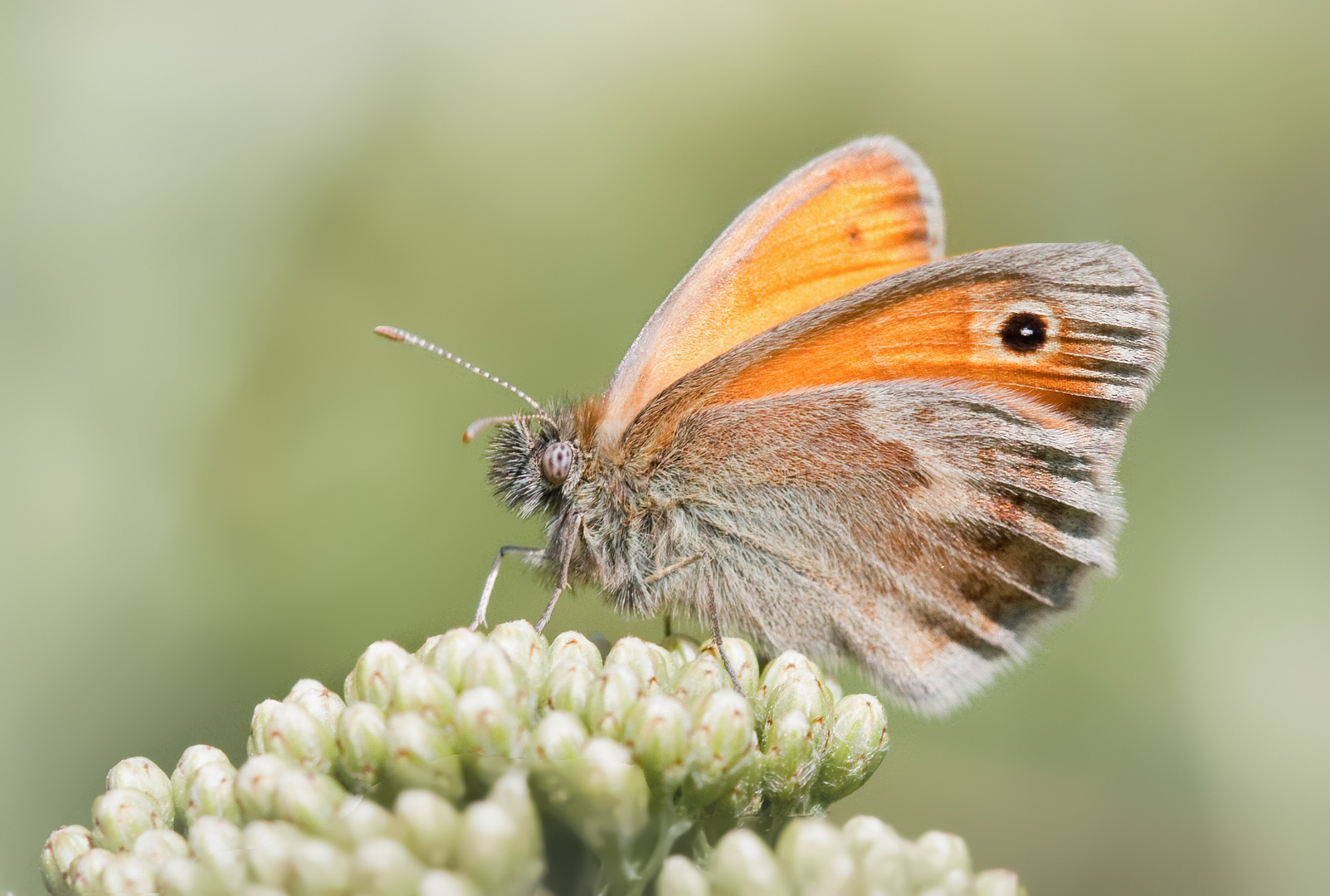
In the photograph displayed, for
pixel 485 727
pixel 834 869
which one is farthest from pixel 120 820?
pixel 834 869

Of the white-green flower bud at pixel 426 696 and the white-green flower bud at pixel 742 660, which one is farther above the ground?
the white-green flower bud at pixel 742 660

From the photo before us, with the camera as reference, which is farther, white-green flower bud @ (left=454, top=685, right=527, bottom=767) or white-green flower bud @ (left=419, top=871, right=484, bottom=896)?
white-green flower bud @ (left=454, top=685, right=527, bottom=767)

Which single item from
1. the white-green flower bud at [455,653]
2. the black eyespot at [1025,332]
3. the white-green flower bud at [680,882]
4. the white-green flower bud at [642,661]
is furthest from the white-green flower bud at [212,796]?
the black eyespot at [1025,332]

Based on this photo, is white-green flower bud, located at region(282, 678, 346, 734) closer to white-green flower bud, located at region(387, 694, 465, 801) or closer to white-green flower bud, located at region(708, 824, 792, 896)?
white-green flower bud, located at region(387, 694, 465, 801)

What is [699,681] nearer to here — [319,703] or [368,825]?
[319,703]

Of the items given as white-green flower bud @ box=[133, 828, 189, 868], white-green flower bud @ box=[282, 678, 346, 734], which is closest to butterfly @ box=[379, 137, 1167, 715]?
white-green flower bud @ box=[282, 678, 346, 734]

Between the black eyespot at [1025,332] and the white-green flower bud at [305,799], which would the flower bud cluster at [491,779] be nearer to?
the white-green flower bud at [305,799]
